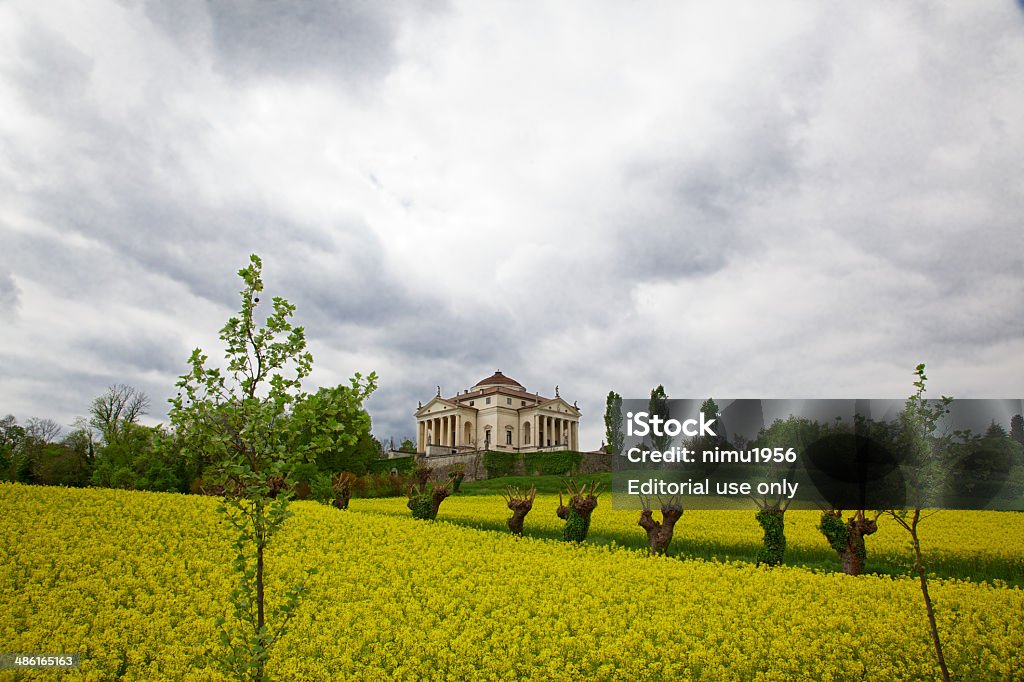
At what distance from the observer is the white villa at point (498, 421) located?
275 feet

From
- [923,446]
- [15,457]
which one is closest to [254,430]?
Answer: [923,446]

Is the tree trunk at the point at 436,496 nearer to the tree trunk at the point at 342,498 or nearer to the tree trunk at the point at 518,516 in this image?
the tree trunk at the point at 518,516

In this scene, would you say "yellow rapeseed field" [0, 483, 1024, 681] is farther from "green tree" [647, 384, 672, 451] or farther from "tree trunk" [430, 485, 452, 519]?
"green tree" [647, 384, 672, 451]

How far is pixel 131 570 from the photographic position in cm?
1266

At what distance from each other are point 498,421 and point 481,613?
240ft

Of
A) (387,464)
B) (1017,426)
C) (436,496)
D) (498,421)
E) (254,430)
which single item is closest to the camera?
(254,430)

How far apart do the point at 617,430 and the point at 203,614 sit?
55787 millimetres

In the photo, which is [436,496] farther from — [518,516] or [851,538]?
[851,538]

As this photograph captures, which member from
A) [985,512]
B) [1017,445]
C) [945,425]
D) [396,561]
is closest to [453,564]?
[396,561]

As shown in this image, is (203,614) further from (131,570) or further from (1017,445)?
(1017,445)

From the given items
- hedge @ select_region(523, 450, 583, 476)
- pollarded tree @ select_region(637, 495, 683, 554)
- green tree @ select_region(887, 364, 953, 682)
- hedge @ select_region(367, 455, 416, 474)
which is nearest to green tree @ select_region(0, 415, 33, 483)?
hedge @ select_region(367, 455, 416, 474)

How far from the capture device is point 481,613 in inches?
430

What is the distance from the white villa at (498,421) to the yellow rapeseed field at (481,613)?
222 feet

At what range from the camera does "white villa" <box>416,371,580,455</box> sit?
8375cm
